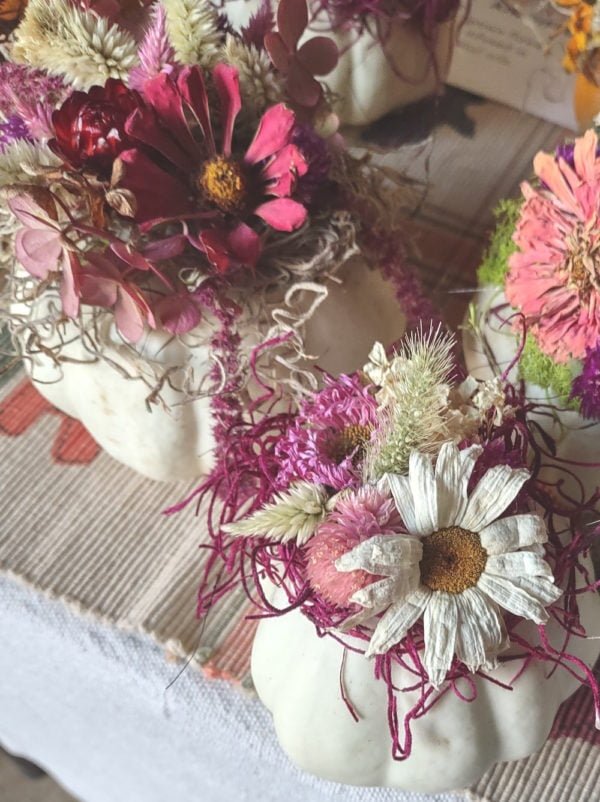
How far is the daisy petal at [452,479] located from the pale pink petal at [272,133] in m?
0.17

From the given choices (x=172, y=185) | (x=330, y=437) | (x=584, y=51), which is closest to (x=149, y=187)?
(x=172, y=185)

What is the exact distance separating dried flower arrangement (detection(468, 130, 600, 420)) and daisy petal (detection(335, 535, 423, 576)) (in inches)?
5.2

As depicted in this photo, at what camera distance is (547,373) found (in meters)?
0.43

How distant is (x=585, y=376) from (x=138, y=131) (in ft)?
0.79

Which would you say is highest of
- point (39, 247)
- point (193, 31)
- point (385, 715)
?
point (193, 31)

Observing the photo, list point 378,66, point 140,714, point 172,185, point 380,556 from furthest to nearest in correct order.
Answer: point 378,66, point 140,714, point 172,185, point 380,556

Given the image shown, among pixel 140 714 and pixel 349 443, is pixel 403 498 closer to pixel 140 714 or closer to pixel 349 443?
pixel 349 443

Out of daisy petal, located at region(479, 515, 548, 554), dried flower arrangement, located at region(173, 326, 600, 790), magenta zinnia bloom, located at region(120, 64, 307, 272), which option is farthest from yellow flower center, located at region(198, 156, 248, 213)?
daisy petal, located at region(479, 515, 548, 554)

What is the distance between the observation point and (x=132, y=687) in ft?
1.65

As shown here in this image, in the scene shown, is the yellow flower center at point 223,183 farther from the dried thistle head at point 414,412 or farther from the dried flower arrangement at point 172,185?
the dried thistle head at point 414,412

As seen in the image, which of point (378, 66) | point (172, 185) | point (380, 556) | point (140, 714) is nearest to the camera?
Answer: point (380, 556)

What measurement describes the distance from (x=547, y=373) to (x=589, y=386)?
0.11ft

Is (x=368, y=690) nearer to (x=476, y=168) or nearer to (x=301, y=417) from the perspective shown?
(x=301, y=417)

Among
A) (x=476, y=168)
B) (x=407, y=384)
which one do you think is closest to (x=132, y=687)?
(x=407, y=384)
